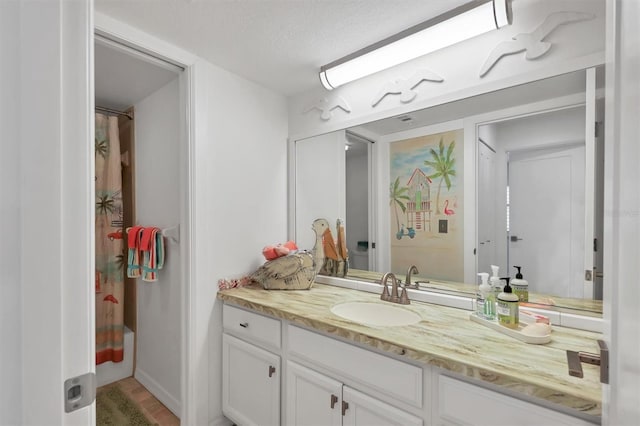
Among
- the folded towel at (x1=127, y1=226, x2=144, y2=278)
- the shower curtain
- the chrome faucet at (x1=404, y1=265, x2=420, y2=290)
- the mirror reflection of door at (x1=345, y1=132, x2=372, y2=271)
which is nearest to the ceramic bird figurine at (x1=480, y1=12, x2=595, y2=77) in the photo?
the mirror reflection of door at (x1=345, y1=132, x2=372, y2=271)

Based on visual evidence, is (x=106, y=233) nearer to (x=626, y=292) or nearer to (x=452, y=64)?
(x=452, y=64)

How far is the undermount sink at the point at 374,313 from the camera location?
1542 mm

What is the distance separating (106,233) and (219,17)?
1.91 metres

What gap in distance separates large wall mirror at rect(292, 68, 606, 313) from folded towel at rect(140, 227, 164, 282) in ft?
3.75

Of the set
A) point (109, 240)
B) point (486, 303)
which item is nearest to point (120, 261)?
point (109, 240)

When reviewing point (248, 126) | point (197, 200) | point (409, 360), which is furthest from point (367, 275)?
A: point (248, 126)

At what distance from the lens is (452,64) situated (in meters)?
1.55

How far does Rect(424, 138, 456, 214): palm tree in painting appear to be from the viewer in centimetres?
162

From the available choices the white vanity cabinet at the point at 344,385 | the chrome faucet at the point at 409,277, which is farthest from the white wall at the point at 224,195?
the chrome faucet at the point at 409,277

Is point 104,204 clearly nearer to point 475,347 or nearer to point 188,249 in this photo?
point 188,249

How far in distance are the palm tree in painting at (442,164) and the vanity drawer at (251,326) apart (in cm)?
108

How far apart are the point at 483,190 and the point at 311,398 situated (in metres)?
1.30

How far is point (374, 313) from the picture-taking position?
1636mm

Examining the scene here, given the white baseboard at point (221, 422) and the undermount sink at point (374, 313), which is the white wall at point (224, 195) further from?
the undermount sink at point (374, 313)
